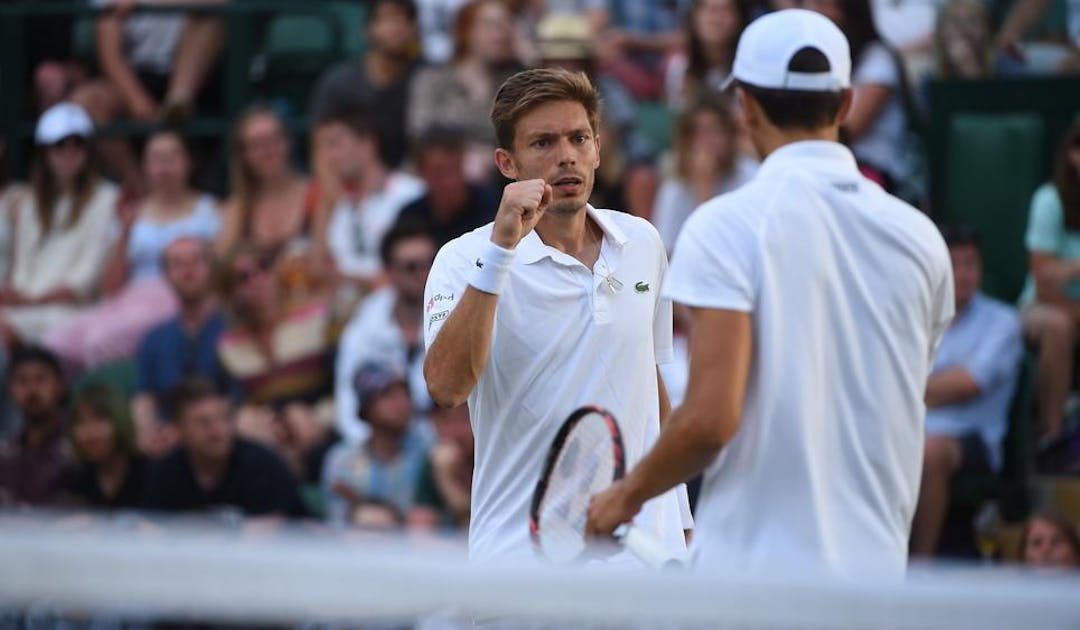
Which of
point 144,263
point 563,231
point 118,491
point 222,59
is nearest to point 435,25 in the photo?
point 222,59

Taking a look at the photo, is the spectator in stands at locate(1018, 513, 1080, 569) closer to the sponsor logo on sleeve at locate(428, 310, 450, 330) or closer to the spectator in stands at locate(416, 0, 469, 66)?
the sponsor logo on sleeve at locate(428, 310, 450, 330)

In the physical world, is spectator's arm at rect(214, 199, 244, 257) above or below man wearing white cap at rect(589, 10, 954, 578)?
below

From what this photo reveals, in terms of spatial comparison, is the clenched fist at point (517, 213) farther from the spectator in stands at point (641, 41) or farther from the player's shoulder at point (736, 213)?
the spectator in stands at point (641, 41)

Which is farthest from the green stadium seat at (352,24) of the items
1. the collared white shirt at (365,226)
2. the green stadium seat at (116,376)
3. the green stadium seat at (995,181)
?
the green stadium seat at (995,181)

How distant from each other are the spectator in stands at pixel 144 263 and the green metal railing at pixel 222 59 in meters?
0.66

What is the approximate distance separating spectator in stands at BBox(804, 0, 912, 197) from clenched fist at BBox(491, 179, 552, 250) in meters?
4.76

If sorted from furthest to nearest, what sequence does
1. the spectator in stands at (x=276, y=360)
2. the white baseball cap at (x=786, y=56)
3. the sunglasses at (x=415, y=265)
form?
the spectator in stands at (x=276, y=360) → the sunglasses at (x=415, y=265) → the white baseball cap at (x=786, y=56)

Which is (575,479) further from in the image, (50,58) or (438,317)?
(50,58)

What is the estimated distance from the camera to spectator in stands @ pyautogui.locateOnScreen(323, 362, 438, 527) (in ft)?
28.1

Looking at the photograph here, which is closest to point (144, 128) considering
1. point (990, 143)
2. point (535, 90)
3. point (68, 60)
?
point (68, 60)

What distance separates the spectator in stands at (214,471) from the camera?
8664mm

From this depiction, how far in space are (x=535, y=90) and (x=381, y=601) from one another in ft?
6.23

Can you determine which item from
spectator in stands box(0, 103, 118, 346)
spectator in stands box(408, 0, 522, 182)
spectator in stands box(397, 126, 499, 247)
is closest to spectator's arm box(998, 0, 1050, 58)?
spectator in stands box(408, 0, 522, 182)

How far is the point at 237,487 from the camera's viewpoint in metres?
8.73
